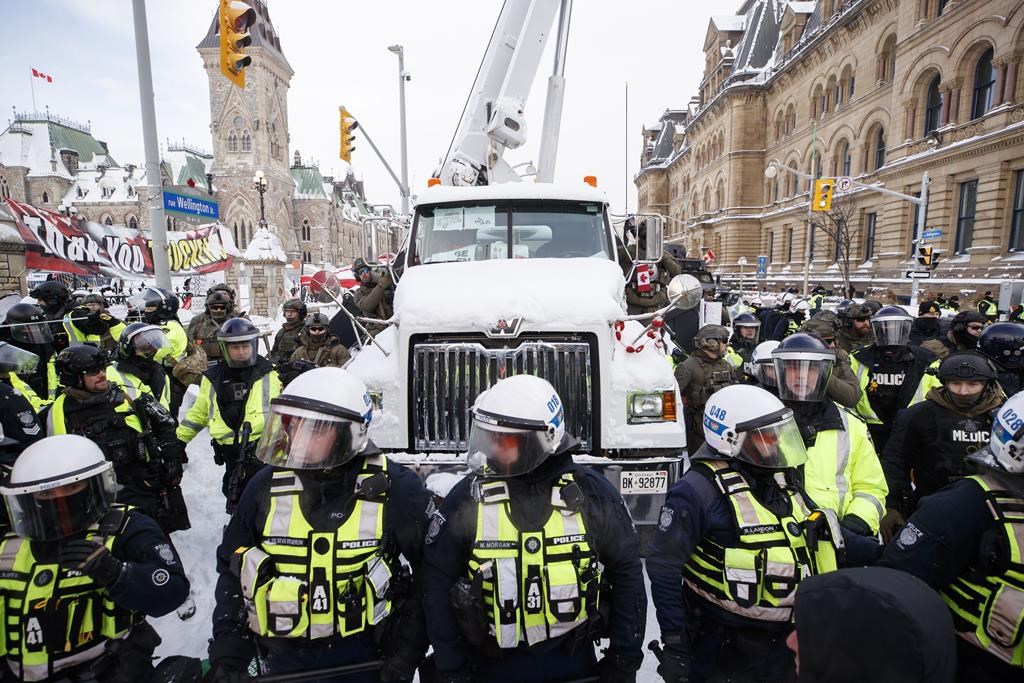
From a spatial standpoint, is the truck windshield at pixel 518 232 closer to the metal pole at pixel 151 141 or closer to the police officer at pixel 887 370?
the police officer at pixel 887 370

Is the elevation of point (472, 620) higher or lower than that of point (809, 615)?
lower

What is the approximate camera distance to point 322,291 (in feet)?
16.6

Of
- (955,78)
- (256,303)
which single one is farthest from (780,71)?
(256,303)

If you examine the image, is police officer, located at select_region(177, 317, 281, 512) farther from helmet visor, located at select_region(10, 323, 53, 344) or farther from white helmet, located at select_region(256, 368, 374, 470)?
white helmet, located at select_region(256, 368, 374, 470)

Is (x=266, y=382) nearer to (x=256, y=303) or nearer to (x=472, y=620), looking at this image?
(x=472, y=620)

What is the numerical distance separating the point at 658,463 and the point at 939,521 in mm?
1978

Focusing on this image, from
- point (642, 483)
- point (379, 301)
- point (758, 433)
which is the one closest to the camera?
point (758, 433)

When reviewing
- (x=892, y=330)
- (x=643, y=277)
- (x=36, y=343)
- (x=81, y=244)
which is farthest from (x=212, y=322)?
(x=892, y=330)

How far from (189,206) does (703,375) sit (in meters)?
9.59

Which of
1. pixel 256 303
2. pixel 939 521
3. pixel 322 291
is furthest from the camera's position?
pixel 256 303

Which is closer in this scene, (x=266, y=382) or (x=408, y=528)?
(x=408, y=528)

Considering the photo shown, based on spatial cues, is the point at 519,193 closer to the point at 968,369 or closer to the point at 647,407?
the point at 647,407

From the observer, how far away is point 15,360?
14.4 feet

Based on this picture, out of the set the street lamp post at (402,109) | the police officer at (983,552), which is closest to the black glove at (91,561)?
the police officer at (983,552)
